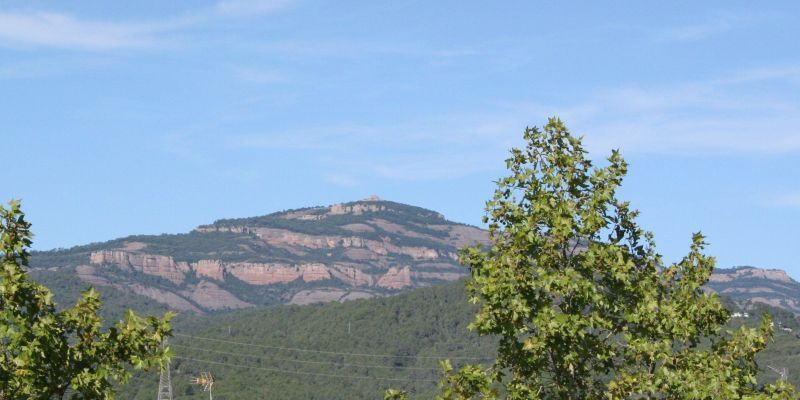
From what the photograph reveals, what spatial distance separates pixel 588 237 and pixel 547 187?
137 cm

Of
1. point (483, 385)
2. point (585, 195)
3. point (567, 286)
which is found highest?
point (585, 195)

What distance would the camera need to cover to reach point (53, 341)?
→ 22.0 meters

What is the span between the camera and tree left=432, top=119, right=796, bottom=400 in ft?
80.1

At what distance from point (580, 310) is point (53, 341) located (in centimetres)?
940

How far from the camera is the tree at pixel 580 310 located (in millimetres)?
24406

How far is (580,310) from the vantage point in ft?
80.9

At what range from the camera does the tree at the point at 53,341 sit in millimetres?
21781

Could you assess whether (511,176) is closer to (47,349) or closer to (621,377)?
(621,377)

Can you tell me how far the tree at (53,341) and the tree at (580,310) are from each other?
18.5 feet

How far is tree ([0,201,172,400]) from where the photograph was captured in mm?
21781

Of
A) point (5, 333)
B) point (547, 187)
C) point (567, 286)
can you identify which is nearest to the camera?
point (5, 333)

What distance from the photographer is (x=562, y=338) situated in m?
24.3

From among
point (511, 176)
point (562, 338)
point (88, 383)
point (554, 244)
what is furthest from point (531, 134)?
point (88, 383)

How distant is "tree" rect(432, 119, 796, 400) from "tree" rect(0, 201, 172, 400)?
564 cm
